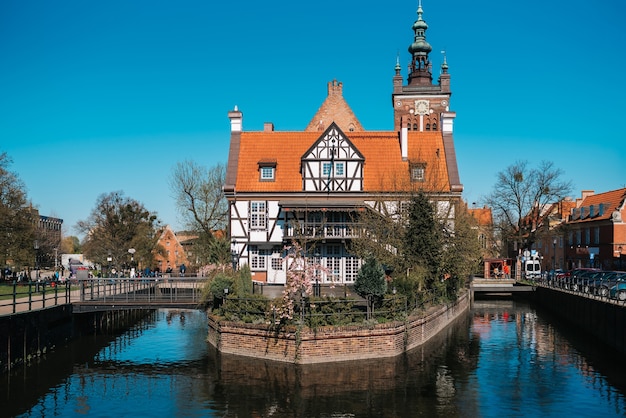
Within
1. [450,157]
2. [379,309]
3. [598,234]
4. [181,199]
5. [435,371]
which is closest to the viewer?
[435,371]

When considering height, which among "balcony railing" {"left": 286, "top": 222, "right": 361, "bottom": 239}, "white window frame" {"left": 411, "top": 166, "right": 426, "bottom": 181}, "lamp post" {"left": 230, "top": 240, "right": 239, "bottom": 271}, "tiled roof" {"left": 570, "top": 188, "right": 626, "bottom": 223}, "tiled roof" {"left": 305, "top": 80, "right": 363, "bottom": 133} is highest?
"tiled roof" {"left": 305, "top": 80, "right": 363, "bottom": 133}

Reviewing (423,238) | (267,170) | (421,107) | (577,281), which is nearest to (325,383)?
(423,238)

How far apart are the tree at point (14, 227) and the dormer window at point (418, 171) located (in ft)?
93.3

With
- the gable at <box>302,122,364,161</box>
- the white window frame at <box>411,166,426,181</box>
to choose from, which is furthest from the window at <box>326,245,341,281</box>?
the white window frame at <box>411,166,426,181</box>

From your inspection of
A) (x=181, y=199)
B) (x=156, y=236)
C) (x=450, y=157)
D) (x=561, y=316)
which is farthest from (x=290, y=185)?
(x=156, y=236)

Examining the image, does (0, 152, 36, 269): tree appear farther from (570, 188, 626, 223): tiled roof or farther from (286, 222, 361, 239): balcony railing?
(570, 188, 626, 223): tiled roof

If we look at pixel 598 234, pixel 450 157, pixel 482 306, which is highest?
pixel 450 157

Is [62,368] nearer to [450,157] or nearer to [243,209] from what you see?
[243,209]

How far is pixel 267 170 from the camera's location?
4212 cm

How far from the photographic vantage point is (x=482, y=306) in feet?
160

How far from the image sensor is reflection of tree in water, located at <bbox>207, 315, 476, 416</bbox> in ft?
60.6

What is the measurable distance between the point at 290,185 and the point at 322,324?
18.6m

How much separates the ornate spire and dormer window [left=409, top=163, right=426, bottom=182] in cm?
2622

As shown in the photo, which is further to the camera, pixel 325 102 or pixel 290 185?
pixel 325 102
